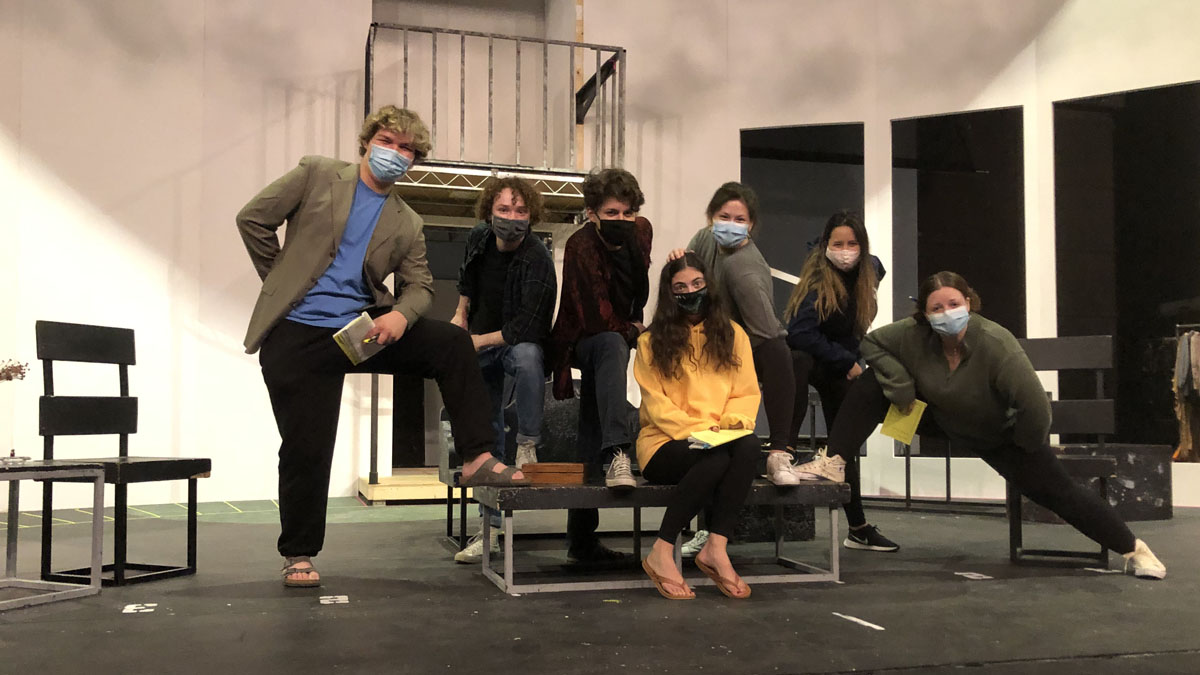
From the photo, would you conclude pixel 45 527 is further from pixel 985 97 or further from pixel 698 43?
pixel 985 97

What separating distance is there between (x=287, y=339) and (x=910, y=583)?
2.03m

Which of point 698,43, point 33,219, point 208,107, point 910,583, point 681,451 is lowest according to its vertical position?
point 910,583

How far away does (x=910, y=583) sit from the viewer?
3021 millimetres

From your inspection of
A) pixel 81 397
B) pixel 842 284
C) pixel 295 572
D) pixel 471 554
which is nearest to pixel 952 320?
pixel 842 284

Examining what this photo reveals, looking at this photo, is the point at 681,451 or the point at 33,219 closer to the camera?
the point at 681,451

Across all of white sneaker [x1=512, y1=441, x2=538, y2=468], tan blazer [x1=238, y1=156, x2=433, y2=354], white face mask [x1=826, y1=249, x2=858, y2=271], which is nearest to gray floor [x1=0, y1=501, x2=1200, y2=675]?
white sneaker [x1=512, y1=441, x2=538, y2=468]

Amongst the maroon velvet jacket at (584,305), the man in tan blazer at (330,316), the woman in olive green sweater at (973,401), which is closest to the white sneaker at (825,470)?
the woman in olive green sweater at (973,401)

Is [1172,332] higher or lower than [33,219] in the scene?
lower

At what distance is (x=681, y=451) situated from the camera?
2.92 m

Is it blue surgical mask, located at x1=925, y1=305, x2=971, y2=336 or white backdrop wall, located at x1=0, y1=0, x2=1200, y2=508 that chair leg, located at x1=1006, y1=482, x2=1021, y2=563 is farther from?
white backdrop wall, located at x1=0, y1=0, x2=1200, y2=508

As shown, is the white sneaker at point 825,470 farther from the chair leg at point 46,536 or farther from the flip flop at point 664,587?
the chair leg at point 46,536

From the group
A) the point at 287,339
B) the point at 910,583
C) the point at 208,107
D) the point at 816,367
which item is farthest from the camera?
the point at 208,107

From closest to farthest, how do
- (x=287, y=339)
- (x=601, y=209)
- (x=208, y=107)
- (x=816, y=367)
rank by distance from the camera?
(x=287, y=339)
(x=601, y=209)
(x=816, y=367)
(x=208, y=107)

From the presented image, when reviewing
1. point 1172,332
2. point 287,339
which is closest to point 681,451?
point 287,339
